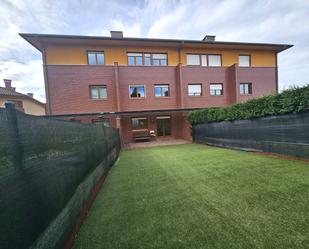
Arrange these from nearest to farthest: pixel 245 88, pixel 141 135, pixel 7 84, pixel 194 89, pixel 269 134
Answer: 1. pixel 269 134
2. pixel 141 135
3. pixel 194 89
4. pixel 245 88
5. pixel 7 84

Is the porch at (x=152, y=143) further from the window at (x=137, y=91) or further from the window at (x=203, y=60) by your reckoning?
the window at (x=203, y=60)

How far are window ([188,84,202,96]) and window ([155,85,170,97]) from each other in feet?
7.32

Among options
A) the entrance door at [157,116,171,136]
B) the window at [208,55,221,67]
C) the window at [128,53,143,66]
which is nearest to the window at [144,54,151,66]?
the window at [128,53,143,66]

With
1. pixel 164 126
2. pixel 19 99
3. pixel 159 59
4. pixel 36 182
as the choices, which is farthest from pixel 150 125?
pixel 19 99

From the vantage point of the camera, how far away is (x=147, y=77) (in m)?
14.4

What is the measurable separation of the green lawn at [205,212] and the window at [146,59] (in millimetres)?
12545

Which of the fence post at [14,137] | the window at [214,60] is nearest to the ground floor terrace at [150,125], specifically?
the window at [214,60]

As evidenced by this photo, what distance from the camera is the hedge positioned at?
5047 millimetres

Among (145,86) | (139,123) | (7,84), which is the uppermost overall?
(7,84)

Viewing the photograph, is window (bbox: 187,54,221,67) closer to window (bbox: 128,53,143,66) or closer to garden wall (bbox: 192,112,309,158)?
window (bbox: 128,53,143,66)

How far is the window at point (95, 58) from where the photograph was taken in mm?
13500

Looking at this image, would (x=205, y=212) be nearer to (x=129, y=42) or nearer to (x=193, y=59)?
(x=129, y=42)

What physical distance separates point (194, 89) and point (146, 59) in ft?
18.1

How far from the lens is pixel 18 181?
1.34 metres
